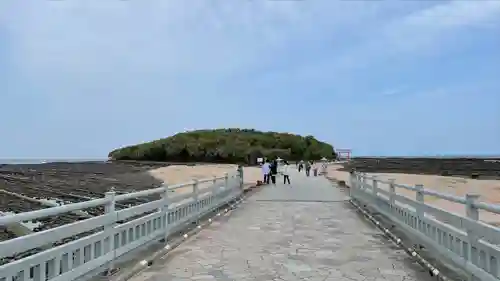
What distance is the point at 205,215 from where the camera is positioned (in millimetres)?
13609

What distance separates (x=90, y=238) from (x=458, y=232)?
14.6ft

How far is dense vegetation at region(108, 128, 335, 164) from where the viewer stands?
108688mm

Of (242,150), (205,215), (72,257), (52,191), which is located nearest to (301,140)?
(242,150)

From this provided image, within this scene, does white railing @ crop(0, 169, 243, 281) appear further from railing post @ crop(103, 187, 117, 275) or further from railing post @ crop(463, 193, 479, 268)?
railing post @ crop(463, 193, 479, 268)

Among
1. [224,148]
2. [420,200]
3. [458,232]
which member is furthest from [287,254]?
[224,148]

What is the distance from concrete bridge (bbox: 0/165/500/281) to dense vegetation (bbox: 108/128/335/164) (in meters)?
88.4

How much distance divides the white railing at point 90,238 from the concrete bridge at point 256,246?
0.01m

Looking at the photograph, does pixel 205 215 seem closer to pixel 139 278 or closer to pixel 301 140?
pixel 139 278

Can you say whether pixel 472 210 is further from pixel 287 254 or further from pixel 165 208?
pixel 165 208

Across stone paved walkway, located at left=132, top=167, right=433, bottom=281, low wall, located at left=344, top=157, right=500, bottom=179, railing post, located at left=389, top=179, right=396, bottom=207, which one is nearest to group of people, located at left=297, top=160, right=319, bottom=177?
low wall, located at left=344, top=157, right=500, bottom=179

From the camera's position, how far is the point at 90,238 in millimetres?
5961

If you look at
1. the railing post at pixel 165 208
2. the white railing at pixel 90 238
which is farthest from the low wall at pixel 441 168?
the white railing at pixel 90 238

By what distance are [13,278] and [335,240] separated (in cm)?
668

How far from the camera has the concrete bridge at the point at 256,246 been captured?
5348mm
